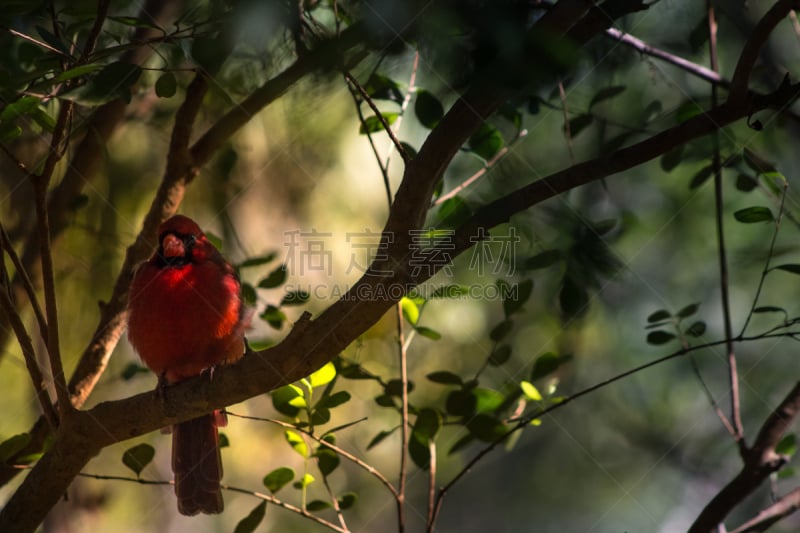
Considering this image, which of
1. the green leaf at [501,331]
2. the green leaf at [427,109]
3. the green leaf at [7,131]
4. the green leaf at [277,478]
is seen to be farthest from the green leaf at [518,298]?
the green leaf at [7,131]

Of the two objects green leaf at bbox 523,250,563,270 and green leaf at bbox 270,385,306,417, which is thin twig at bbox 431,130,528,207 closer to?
green leaf at bbox 523,250,563,270

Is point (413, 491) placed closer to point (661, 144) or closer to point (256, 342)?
point (256, 342)

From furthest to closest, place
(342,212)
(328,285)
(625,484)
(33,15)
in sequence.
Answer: (342,212), (625,484), (328,285), (33,15)

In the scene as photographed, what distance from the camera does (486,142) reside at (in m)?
2.22

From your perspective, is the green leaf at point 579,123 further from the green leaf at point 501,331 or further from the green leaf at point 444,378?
the green leaf at point 444,378

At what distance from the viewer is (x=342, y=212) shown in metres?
3.90

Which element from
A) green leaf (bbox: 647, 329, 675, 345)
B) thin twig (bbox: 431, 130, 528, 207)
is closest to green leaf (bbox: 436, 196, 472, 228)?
thin twig (bbox: 431, 130, 528, 207)

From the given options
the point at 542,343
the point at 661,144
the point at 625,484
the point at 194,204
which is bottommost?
the point at 661,144

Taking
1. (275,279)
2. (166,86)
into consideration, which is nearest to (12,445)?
(275,279)

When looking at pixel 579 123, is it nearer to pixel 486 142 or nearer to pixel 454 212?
pixel 486 142

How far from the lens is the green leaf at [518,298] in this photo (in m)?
2.20

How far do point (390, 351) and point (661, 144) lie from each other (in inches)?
79.6

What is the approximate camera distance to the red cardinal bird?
2.46 meters

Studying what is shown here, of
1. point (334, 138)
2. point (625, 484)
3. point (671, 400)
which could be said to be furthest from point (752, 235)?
point (334, 138)
